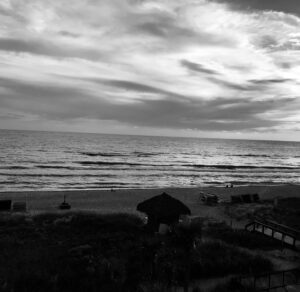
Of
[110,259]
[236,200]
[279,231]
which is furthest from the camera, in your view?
[236,200]

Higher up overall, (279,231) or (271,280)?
(279,231)

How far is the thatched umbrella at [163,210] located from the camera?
14.1 metres

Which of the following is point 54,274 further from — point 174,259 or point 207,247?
point 207,247

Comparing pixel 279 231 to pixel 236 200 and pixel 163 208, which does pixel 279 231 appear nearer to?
pixel 163 208

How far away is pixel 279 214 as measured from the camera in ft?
69.4

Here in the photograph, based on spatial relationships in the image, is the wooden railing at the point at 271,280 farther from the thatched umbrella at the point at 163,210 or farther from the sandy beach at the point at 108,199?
the sandy beach at the point at 108,199

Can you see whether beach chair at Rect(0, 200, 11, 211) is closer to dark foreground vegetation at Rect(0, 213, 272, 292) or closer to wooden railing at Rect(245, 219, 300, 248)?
dark foreground vegetation at Rect(0, 213, 272, 292)

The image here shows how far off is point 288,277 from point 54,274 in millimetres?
7530

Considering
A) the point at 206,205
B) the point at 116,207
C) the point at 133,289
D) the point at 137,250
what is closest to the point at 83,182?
the point at 116,207

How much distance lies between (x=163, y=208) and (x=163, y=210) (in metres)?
0.10

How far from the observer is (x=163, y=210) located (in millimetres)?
14102

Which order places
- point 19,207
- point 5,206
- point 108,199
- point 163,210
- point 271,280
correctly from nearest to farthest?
point 271,280 → point 163,210 → point 5,206 → point 19,207 → point 108,199

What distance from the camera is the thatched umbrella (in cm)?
1409

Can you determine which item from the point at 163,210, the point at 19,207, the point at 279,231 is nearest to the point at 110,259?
the point at 163,210
